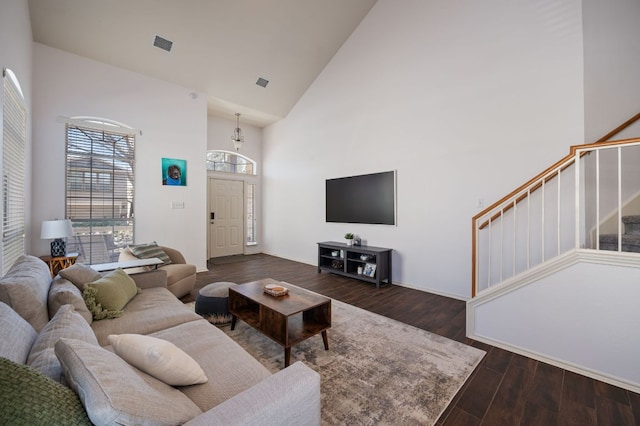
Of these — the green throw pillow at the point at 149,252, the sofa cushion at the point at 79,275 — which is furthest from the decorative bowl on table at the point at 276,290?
the green throw pillow at the point at 149,252

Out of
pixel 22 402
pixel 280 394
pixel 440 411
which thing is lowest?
pixel 440 411

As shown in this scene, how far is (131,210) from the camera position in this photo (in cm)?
454

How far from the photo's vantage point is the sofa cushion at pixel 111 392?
74 cm

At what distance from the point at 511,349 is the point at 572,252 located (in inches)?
38.7

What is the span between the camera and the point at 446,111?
379 cm

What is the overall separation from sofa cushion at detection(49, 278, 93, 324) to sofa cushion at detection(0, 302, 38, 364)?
0.50 meters

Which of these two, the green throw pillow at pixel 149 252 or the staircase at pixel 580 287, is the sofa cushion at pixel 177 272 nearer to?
the green throw pillow at pixel 149 252

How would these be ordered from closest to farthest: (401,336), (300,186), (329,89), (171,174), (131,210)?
(401,336) < (131,210) < (171,174) < (329,89) < (300,186)

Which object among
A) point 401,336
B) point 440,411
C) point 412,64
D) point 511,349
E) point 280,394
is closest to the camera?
point 280,394

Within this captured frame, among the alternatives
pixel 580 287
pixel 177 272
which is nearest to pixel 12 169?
pixel 177 272

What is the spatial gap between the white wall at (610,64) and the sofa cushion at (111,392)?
13.6ft

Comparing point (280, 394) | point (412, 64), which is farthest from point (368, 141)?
point (280, 394)

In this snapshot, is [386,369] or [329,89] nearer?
[386,369]

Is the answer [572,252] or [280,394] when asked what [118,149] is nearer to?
[280,394]
